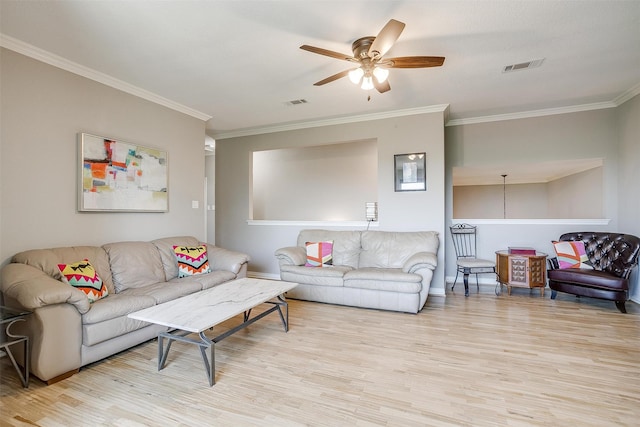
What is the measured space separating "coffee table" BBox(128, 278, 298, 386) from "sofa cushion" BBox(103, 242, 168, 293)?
76cm

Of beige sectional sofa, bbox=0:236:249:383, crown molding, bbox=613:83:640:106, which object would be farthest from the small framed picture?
beige sectional sofa, bbox=0:236:249:383

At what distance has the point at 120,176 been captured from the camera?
3445mm

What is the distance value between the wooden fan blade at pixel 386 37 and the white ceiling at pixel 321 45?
0.76 feet

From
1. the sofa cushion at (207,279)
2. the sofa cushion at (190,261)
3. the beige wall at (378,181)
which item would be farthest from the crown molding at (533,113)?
the sofa cushion at (190,261)

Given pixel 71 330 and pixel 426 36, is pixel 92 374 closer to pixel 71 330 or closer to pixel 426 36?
pixel 71 330

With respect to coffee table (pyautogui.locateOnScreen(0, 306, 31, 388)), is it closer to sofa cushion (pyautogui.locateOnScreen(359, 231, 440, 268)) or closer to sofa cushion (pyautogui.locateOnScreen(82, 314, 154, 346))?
sofa cushion (pyautogui.locateOnScreen(82, 314, 154, 346))

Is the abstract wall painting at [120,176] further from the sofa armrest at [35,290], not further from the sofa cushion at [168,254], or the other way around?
the sofa armrest at [35,290]

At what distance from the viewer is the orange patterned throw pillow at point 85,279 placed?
2.51m

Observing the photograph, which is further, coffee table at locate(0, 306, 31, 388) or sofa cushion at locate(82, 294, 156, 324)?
sofa cushion at locate(82, 294, 156, 324)

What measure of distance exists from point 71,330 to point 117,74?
8.38ft

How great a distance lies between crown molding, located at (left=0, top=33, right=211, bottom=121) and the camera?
259 centimetres

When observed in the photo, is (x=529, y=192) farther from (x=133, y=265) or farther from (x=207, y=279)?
(x=133, y=265)

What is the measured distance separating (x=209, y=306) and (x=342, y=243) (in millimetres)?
2400

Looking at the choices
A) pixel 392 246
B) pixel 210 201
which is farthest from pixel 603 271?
pixel 210 201
